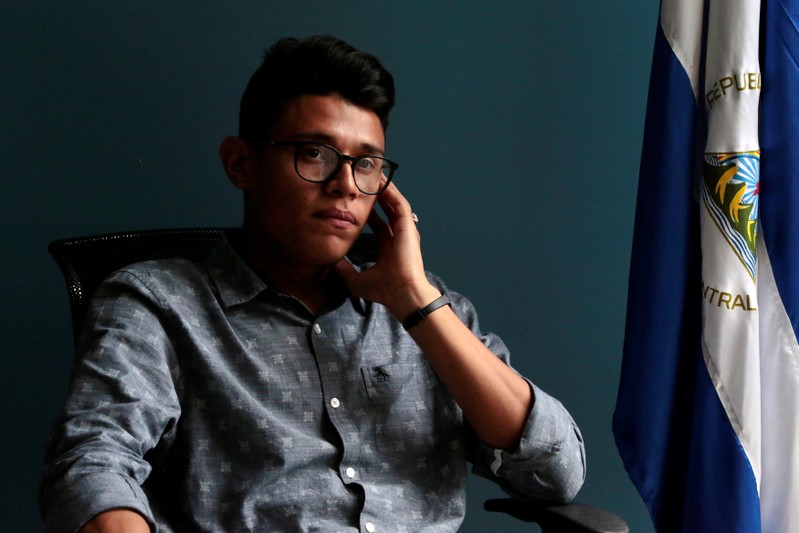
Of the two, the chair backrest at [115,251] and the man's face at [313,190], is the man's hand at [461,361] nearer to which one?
the man's face at [313,190]

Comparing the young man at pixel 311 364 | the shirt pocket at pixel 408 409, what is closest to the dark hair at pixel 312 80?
the young man at pixel 311 364

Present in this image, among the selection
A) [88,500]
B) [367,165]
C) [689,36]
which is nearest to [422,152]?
[367,165]

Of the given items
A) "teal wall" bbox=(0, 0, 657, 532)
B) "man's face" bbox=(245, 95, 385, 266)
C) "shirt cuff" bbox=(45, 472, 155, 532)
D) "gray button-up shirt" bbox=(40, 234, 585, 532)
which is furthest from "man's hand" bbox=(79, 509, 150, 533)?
"teal wall" bbox=(0, 0, 657, 532)

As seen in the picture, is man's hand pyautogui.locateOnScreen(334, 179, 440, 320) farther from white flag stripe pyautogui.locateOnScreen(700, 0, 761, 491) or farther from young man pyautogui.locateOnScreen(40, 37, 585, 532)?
white flag stripe pyautogui.locateOnScreen(700, 0, 761, 491)

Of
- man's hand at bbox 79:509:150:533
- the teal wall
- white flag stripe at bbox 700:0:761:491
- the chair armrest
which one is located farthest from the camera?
the teal wall

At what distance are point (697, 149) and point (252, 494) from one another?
1.08 meters

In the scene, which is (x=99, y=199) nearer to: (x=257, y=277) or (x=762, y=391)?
(x=257, y=277)

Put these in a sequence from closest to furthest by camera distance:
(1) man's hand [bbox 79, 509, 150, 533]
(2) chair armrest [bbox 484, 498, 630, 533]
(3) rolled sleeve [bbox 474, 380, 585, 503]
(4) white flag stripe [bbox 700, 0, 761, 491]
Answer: (1) man's hand [bbox 79, 509, 150, 533] < (2) chair armrest [bbox 484, 498, 630, 533] < (3) rolled sleeve [bbox 474, 380, 585, 503] < (4) white flag stripe [bbox 700, 0, 761, 491]

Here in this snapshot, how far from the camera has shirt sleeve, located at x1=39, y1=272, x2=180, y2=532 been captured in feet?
3.80

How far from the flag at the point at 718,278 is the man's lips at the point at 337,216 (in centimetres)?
62

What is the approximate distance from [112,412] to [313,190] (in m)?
0.50

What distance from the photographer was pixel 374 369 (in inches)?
61.6

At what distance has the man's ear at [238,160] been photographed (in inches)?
63.3

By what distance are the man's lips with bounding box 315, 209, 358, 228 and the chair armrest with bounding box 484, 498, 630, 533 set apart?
58cm
